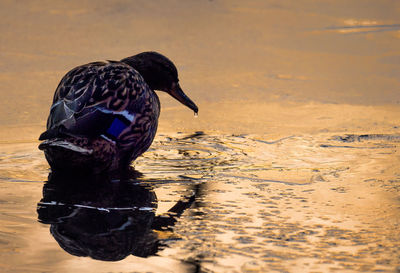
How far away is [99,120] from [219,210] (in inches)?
49.8

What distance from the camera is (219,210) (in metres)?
5.00

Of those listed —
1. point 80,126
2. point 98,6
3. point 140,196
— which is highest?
point 98,6

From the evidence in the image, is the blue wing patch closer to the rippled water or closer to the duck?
the duck

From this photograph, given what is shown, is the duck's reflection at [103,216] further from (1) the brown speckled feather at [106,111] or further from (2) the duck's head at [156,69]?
(2) the duck's head at [156,69]

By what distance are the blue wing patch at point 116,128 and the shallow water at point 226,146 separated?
1.21 feet

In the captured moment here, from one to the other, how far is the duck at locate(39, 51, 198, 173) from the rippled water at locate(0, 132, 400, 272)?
0.56ft

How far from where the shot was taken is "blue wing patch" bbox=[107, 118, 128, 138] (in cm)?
582

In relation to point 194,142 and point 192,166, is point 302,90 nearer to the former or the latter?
point 194,142

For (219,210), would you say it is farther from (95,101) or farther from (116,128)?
(95,101)

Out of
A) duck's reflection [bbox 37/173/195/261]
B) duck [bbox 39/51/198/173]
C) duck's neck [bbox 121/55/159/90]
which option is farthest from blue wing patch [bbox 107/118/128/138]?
duck's neck [bbox 121/55/159/90]

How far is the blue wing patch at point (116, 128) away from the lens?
5.82 meters

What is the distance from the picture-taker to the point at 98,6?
11.4 meters

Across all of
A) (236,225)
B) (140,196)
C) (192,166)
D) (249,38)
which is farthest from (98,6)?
(236,225)

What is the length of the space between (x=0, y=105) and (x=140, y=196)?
312 cm
